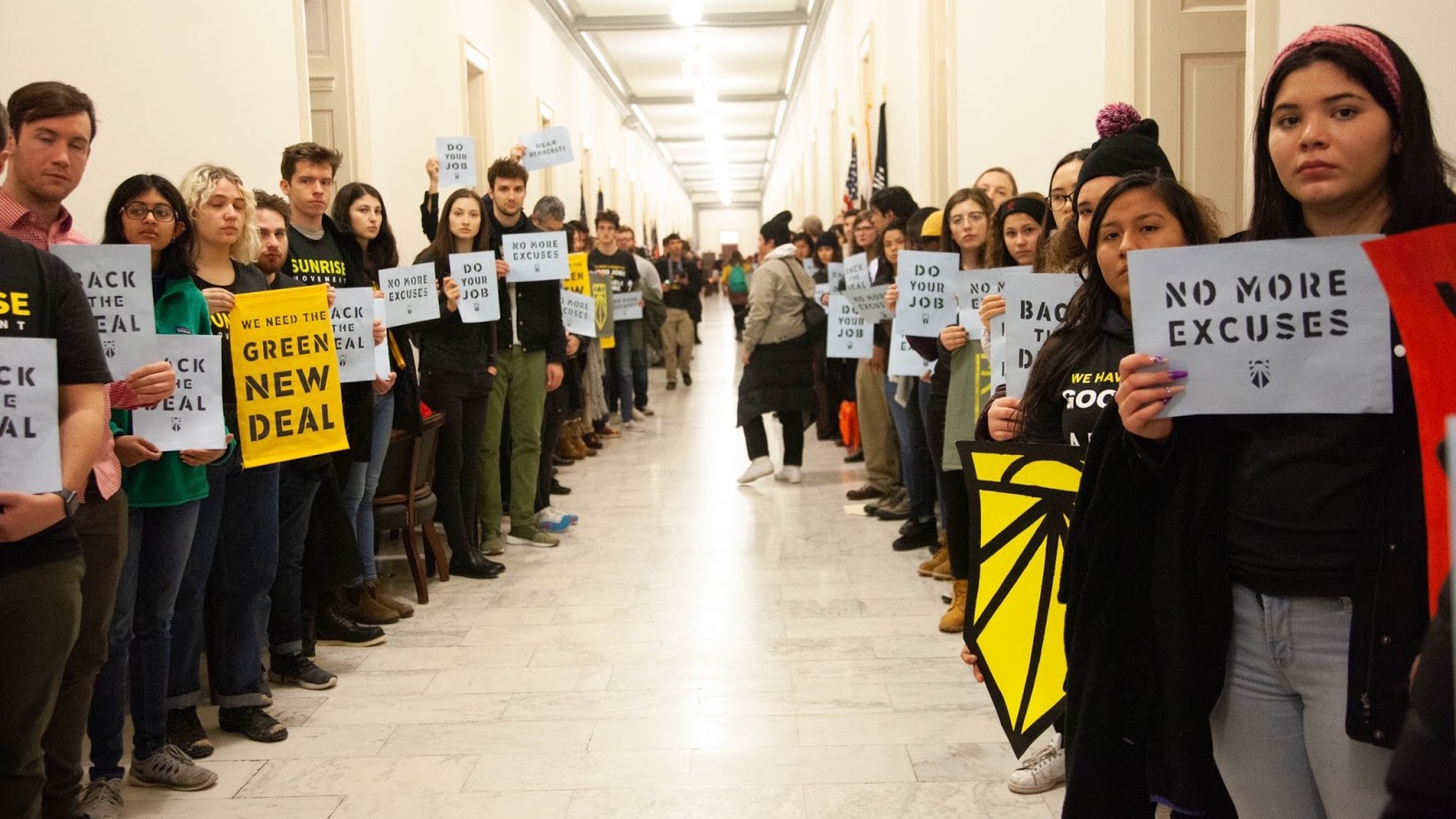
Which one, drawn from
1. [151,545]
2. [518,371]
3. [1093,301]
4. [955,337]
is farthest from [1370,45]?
[518,371]

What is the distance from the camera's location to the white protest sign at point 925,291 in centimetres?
513

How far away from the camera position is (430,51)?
9.74 m

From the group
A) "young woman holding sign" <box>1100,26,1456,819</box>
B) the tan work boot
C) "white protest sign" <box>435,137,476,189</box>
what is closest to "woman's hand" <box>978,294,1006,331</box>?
the tan work boot

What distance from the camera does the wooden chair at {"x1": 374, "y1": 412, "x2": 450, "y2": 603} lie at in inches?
212

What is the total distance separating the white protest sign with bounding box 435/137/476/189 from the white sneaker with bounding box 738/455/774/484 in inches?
111

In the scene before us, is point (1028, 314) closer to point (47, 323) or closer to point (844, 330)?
point (47, 323)

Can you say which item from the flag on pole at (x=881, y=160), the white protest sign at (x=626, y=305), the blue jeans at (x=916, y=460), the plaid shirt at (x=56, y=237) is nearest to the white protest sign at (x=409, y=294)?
the plaid shirt at (x=56, y=237)

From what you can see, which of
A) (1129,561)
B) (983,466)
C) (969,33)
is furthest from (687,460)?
(1129,561)

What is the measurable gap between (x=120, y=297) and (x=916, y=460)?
400 centimetres

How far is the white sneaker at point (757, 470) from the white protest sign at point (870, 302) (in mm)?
1931

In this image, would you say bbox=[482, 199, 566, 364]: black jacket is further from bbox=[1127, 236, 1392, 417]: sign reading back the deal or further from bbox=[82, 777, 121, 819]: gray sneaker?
bbox=[1127, 236, 1392, 417]: sign reading back the deal

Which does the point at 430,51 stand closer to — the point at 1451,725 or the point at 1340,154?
the point at 1340,154

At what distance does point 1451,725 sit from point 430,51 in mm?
9707

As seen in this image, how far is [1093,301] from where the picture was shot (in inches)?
93.9
